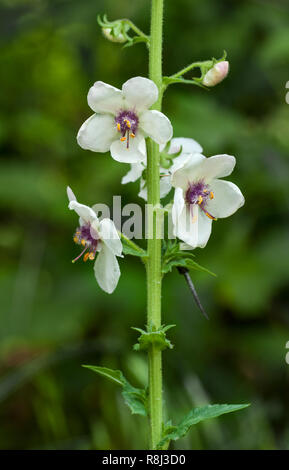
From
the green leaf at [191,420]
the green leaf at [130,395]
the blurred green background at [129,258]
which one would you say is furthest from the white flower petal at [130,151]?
the blurred green background at [129,258]

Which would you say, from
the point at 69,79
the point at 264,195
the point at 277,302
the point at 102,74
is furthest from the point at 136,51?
the point at 277,302

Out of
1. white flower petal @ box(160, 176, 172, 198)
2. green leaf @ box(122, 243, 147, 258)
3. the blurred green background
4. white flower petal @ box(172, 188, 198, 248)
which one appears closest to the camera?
white flower petal @ box(172, 188, 198, 248)

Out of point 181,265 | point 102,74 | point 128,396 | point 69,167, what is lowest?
point 128,396

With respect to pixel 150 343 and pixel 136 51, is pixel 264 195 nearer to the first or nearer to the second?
pixel 136 51

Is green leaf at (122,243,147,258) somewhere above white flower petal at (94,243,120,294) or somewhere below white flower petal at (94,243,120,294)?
above

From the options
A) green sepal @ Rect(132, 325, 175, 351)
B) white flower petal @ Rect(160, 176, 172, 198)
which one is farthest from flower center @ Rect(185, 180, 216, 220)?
green sepal @ Rect(132, 325, 175, 351)

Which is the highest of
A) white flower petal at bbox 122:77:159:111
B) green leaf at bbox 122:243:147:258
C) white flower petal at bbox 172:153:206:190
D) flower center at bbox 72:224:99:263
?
white flower petal at bbox 122:77:159:111

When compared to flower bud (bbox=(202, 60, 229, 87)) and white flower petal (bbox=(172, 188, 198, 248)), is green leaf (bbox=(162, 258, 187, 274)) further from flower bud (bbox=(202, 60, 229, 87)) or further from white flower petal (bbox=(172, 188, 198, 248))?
flower bud (bbox=(202, 60, 229, 87))

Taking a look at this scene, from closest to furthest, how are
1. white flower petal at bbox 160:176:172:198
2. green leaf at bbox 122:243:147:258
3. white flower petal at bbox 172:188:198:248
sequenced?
white flower petal at bbox 172:188:198:248 < green leaf at bbox 122:243:147:258 < white flower petal at bbox 160:176:172:198
